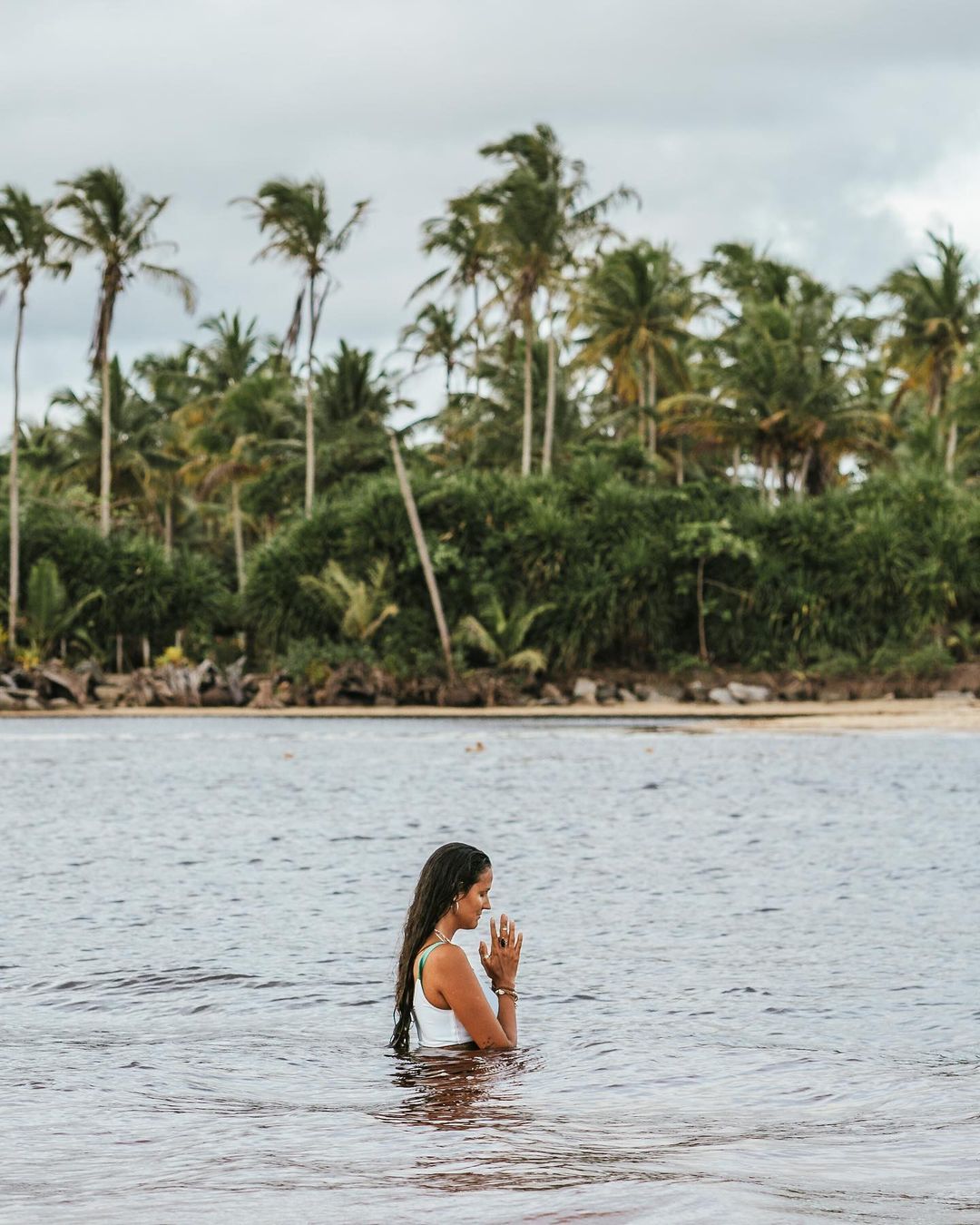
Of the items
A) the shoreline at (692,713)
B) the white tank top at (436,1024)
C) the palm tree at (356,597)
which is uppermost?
the palm tree at (356,597)

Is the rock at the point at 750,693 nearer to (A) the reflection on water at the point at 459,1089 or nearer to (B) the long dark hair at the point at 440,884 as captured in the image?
(A) the reflection on water at the point at 459,1089

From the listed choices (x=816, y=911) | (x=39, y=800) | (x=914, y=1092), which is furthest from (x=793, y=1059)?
(x=39, y=800)

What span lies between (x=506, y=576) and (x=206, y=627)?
6.56 meters

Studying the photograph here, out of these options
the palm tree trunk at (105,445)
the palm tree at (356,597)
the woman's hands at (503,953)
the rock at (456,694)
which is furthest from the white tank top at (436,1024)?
the palm tree trunk at (105,445)

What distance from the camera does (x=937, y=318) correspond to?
4150cm

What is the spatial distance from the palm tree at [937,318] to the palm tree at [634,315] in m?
6.86

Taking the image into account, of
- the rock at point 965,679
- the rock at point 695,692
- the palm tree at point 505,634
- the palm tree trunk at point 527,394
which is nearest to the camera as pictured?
the rock at point 965,679

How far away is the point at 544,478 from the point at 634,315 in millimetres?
6803

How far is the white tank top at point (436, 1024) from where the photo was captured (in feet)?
17.9

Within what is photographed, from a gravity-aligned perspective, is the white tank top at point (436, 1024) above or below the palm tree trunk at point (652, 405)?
below

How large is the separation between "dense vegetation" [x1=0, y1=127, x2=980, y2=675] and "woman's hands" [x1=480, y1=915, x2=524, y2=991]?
2445cm

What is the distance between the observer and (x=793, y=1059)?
5645 millimetres

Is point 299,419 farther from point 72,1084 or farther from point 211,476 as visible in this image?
point 72,1084

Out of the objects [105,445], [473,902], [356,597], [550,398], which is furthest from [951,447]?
[473,902]
